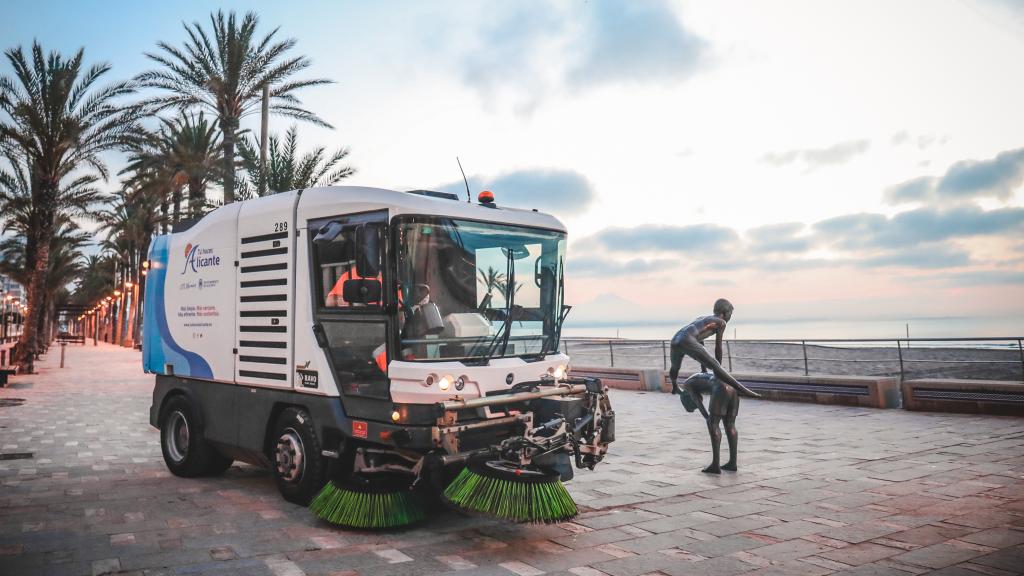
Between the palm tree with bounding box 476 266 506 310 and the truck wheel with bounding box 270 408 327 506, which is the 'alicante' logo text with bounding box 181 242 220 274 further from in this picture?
the palm tree with bounding box 476 266 506 310

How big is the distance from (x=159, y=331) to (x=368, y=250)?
411 cm

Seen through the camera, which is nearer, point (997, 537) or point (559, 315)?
point (997, 537)

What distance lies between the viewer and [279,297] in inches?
254

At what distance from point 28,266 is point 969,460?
1035 inches

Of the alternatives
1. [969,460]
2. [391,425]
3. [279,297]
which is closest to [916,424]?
[969,460]

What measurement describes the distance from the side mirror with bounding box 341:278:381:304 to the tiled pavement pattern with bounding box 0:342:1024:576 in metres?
1.87

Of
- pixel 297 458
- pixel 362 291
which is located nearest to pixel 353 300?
pixel 362 291

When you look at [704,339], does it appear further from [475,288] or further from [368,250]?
[368,250]

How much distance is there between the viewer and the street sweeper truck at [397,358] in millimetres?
5352

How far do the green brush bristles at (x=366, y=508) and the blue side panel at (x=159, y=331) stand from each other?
293cm

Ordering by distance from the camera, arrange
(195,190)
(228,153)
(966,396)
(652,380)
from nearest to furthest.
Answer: (966,396), (652,380), (228,153), (195,190)

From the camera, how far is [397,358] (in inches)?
214

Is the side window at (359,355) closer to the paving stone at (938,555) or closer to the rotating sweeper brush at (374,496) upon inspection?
the rotating sweeper brush at (374,496)

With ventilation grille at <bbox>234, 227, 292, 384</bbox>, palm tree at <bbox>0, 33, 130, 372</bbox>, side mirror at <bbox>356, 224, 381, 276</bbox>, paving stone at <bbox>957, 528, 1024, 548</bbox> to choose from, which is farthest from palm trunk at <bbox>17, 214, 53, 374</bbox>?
paving stone at <bbox>957, 528, 1024, 548</bbox>
